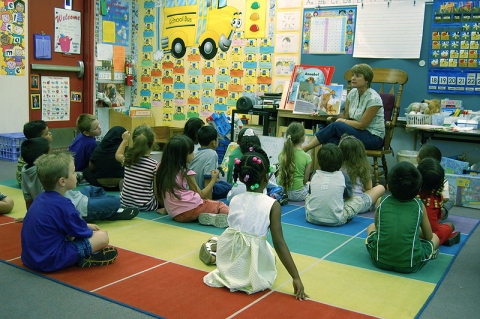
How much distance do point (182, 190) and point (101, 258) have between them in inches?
40.2

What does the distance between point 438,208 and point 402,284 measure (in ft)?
2.62

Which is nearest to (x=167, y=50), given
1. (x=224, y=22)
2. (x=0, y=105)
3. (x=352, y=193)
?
(x=224, y=22)

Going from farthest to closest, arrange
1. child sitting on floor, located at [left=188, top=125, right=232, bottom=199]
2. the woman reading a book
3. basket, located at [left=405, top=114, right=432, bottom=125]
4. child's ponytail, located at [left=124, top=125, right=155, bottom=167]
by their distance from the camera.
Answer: basket, located at [left=405, top=114, right=432, bottom=125], the woman reading a book, child sitting on floor, located at [left=188, top=125, right=232, bottom=199], child's ponytail, located at [left=124, top=125, right=155, bottom=167]

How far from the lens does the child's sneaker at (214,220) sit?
3574 mm

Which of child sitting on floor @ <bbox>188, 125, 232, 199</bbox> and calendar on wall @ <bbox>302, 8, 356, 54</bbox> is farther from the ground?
calendar on wall @ <bbox>302, 8, 356, 54</bbox>

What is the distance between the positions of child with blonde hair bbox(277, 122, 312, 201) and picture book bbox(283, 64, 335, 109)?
57.4 inches

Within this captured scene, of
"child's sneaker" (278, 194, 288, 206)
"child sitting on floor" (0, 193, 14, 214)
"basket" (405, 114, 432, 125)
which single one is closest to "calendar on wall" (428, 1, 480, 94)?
"basket" (405, 114, 432, 125)

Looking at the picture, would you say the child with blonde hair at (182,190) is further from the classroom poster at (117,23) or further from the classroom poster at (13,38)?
the classroom poster at (117,23)

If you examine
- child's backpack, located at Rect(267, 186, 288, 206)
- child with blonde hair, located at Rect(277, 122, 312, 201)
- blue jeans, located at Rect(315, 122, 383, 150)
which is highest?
blue jeans, located at Rect(315, 122, 383, 150)

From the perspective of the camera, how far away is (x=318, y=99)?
5859 millimetres

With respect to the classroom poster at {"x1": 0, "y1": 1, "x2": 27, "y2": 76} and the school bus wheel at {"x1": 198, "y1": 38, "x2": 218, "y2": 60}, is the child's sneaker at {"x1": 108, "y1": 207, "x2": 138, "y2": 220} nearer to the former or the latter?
the classroom poster at {"x1": 0, "y1": 1, "x2": 27, "y2": 76}

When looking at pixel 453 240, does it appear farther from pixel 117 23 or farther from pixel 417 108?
pixel 117 23

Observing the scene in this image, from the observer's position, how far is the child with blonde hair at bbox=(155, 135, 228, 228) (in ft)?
11.6

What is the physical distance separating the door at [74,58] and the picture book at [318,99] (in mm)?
3198
